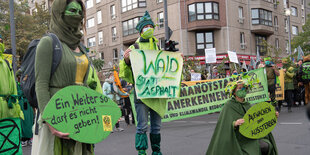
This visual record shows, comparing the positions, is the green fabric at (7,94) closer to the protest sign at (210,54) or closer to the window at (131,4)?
the protest sign at (210,54)

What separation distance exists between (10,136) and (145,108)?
72.9 inches

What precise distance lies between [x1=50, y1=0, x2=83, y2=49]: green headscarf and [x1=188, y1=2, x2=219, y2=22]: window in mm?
29273

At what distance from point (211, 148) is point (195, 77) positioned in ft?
30.9

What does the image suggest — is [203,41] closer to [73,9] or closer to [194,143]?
[194,143]

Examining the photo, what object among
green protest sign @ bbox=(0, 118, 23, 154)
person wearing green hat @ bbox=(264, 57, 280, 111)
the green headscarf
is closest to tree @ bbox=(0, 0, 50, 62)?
person wearing green hat @ bbox=(264, 57, 280, 111)

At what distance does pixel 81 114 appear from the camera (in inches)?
96.1

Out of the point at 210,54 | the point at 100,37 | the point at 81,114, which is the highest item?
the point at 100,37

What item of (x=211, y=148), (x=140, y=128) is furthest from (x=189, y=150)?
(x=140, y=128)

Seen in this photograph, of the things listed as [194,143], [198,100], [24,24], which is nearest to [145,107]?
[194,143]

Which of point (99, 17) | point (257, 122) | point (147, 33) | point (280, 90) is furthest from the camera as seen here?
point (99, 17)

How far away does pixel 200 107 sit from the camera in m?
8.93

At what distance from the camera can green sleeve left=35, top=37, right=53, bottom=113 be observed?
236 cm

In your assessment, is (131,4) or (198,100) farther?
(131,4)

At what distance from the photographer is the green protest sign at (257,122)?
13.5ft
